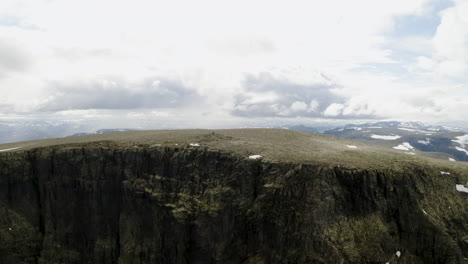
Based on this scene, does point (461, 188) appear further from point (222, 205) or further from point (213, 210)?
point (213, 210)

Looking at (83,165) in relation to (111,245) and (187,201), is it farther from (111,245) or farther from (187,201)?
(187,201)

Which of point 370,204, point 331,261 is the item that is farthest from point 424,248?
point 331,261

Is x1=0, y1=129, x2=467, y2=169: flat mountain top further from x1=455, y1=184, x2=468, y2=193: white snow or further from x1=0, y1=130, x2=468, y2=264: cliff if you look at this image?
x1=455, y1=184, x2=468, y2=193: white snow

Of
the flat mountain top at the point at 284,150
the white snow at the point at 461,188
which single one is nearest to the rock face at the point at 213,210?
the white snow at the point at 461,188

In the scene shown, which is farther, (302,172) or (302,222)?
(302,172)

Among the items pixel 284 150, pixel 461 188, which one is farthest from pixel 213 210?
pixel 461 188

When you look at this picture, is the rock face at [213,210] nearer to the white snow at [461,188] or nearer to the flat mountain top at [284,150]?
the white snow at [461,188]

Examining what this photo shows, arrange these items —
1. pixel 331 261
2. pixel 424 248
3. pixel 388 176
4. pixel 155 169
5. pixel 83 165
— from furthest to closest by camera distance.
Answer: pixel 83 165 < pixel 155 169 < pixel 388 176 < pixel 424 248 < pixel 331 261
